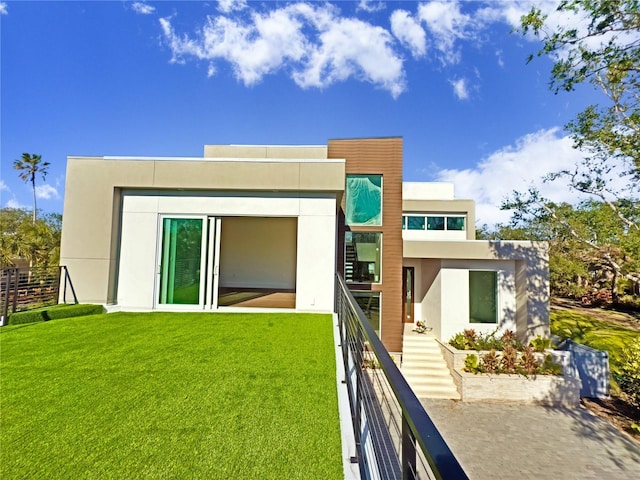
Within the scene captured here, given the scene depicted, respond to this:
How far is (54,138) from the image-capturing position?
18.4 metres

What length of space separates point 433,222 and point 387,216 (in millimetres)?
7516

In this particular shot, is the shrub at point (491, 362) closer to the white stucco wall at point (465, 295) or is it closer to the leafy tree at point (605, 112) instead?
the white stucco wall at point (465, 295)

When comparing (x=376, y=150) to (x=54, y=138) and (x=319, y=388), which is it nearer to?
(x=319, y=388)

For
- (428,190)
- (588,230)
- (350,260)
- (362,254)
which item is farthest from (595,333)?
(350,260)

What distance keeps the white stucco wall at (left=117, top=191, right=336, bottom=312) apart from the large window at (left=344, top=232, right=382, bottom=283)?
3.04m

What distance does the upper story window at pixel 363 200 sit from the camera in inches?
424

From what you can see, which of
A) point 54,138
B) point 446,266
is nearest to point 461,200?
point 446,266

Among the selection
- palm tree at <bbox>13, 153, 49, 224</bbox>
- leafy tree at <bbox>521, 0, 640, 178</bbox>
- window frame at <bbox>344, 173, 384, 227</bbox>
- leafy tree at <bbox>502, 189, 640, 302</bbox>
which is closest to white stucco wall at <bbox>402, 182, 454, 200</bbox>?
leafy tree at <bbox>502, 189, 640, 302</bbox>

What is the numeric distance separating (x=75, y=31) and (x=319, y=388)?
12901mm

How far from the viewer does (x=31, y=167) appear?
3062cm

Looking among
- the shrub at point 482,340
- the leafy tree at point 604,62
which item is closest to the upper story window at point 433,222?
the leafy tree at point 604,62

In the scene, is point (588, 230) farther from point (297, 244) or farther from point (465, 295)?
point (297, 244)

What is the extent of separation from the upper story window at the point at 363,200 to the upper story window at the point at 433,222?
22.1ft

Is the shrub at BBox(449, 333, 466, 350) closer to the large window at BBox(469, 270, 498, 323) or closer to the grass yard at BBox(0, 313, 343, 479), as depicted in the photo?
the large window at BBox(469, 270, 498, 323)
